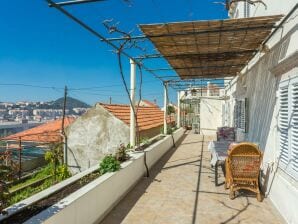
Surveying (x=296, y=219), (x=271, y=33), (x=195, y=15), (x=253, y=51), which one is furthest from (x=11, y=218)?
(x=253, y=51)

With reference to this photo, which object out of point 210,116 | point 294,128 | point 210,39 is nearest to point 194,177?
point 294,128

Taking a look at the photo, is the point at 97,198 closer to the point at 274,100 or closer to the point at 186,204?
the point at 186,204

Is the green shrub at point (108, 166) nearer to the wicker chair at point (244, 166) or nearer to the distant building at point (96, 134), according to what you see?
the wicker chair at point (244, 166)

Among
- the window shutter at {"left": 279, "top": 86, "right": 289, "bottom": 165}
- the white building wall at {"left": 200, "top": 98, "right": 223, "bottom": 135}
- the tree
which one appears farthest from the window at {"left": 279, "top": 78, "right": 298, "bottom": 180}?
the white building wall at {"left": 200, "top": 98, "right": 223, "bottom": 135}

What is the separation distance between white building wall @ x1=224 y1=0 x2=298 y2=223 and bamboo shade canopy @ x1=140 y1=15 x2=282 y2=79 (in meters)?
0.32

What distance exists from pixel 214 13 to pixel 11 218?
215 inches

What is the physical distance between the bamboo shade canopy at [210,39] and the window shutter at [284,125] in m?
1.23

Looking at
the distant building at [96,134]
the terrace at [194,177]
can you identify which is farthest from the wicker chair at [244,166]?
the distant building at [96,134]

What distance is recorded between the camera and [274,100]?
5945 mm

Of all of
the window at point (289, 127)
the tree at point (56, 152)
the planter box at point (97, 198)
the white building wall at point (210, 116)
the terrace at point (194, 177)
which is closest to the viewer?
the planter box at point (97, 198)

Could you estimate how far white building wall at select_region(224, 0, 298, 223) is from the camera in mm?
4656

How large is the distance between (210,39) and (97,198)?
379 centimetres

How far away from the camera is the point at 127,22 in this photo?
550cm

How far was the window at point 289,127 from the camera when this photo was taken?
4.77 meters
